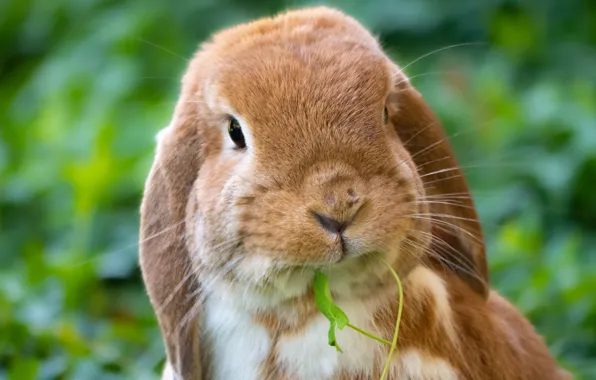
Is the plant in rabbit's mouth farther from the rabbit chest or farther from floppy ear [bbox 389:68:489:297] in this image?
floppy ear [bbox 389:68:489:297]

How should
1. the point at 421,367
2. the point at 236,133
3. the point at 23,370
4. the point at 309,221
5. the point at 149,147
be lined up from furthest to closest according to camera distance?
the point at 149,147 < the point at 23,370 < the point at 421,367 < the point at 236,133 < the point at 309,221

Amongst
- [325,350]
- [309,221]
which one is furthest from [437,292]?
[309,221]

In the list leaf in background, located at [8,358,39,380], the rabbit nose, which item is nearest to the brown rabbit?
the rabbit nose

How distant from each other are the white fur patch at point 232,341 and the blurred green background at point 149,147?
0.73 metres

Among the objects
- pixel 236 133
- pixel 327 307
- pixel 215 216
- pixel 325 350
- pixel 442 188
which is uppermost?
pixel 236 133

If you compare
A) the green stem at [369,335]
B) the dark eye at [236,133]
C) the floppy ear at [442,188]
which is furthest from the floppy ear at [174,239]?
the floppy ear at [442,188]

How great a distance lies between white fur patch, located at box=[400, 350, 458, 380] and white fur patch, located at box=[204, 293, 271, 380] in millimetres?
333

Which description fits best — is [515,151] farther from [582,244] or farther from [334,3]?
[334,3]

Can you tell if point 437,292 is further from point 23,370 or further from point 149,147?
point 149,147

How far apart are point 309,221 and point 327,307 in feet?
0.91

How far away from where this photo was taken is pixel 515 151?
4.87m

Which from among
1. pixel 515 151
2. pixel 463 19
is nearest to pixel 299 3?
pixel 463 19

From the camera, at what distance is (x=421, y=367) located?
2.57m

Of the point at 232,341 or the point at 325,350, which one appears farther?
the point at 232,341
